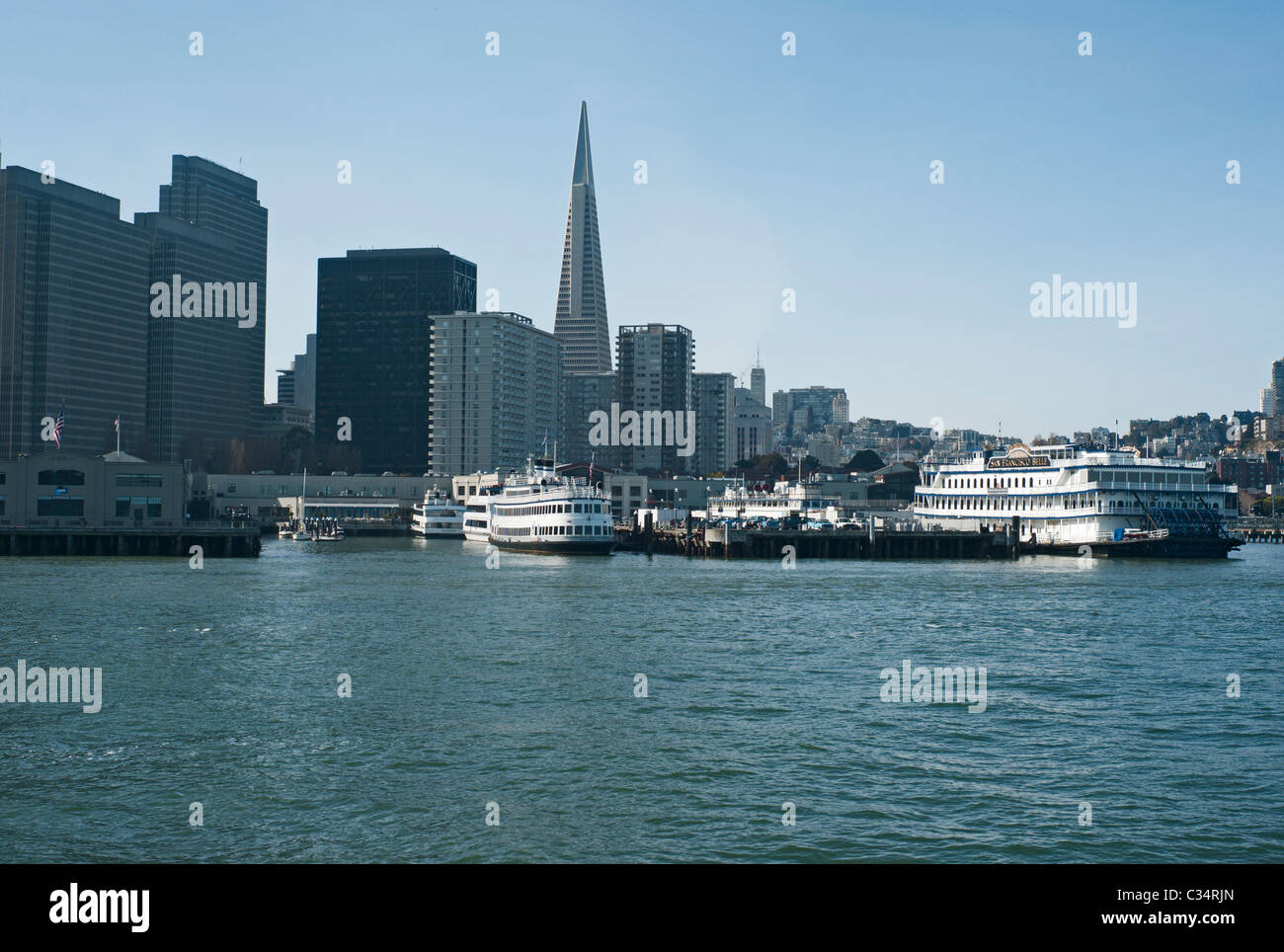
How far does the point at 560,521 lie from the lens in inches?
4176

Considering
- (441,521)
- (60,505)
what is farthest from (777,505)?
(60,505)

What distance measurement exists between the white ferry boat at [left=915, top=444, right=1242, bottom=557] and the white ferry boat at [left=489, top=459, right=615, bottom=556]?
138ft

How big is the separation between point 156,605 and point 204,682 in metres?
24.7

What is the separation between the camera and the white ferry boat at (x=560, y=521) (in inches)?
4141

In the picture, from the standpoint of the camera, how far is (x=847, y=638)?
45.9m

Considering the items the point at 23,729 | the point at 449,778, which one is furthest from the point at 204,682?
the point at 449,778

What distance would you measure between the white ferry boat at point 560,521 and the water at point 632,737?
47.4 m

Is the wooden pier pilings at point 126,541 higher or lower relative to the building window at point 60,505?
lower

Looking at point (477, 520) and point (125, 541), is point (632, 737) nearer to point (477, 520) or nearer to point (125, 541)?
point (125, 541)

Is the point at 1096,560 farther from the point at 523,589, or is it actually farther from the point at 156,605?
the point at 156,605

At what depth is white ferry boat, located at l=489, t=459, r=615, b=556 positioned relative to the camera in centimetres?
10519
